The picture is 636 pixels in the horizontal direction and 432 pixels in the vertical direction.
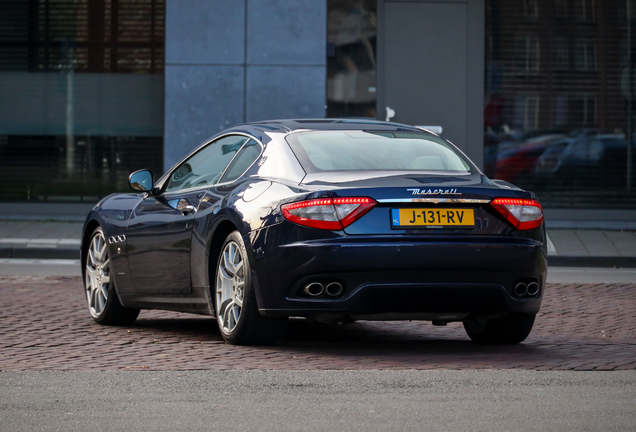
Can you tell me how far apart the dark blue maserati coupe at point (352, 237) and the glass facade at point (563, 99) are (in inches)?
447

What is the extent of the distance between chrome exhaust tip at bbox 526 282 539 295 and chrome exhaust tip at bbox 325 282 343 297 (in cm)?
109

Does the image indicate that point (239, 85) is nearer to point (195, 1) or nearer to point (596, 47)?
point (195, 1)

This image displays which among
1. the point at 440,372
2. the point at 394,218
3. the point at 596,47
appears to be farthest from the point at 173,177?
the point at 596,47

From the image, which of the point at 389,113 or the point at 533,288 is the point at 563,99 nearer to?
the point at 389,113

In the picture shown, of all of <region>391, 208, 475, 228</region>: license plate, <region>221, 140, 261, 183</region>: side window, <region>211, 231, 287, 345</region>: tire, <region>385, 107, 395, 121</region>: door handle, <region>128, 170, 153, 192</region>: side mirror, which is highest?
Answer: <region>385, 107, 395, 121</region>: door handle

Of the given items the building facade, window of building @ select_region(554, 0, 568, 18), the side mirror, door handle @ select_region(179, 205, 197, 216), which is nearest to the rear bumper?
door handle @ select_region(179, 205, 197, 216)

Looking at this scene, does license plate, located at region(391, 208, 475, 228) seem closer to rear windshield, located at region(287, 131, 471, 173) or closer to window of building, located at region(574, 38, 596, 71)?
rear windshield, located at region(287, 131, 471, 173)

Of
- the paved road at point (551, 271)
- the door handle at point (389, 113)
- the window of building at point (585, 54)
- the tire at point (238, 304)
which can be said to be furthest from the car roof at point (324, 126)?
the window of building at point (585, 54)

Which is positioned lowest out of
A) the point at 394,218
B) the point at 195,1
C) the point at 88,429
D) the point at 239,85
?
the point at 88,429

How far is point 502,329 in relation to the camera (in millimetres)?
6938

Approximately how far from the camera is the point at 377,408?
15.6ft

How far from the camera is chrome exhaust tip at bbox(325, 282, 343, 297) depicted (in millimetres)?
6102

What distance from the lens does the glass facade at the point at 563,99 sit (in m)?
18.3

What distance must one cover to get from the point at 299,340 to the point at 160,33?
12.0 m
